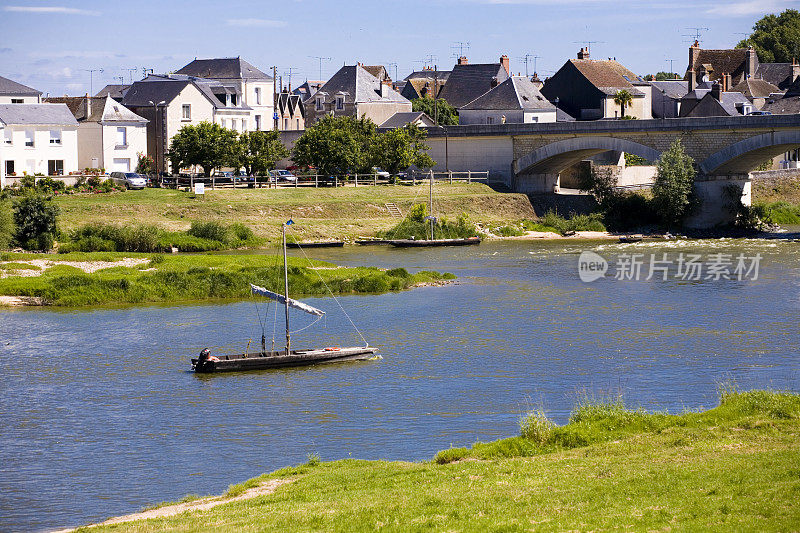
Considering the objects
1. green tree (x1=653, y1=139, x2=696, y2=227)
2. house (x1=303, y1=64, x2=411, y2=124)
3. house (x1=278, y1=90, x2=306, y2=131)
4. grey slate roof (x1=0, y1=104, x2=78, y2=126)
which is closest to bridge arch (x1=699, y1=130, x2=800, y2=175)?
green tree (x1=653, y1=139, x2=696, y2=227)

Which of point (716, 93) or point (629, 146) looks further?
point (716, 93)

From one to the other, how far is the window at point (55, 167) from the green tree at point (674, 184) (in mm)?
46297

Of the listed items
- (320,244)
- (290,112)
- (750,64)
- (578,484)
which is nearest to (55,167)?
(320,244)

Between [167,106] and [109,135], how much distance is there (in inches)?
247

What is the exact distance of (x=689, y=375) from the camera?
34250mm

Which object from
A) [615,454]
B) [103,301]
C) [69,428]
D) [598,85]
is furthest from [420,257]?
[598,85]

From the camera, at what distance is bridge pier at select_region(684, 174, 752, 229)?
78.5 meters

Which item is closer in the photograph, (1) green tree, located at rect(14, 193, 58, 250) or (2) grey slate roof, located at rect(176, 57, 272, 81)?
(1) green tree, located at rect(14, 193, 58, 250)

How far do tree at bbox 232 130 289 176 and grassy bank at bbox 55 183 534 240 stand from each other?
343 centimetres

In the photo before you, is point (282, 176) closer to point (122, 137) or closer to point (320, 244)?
point (122, 137)

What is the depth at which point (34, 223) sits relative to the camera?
61.4 metres

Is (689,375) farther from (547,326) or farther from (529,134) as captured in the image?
(529,134)

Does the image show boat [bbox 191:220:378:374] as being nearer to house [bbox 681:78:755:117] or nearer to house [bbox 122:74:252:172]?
house [bbox 122:74:252:172]

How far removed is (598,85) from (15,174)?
62.0 meters
